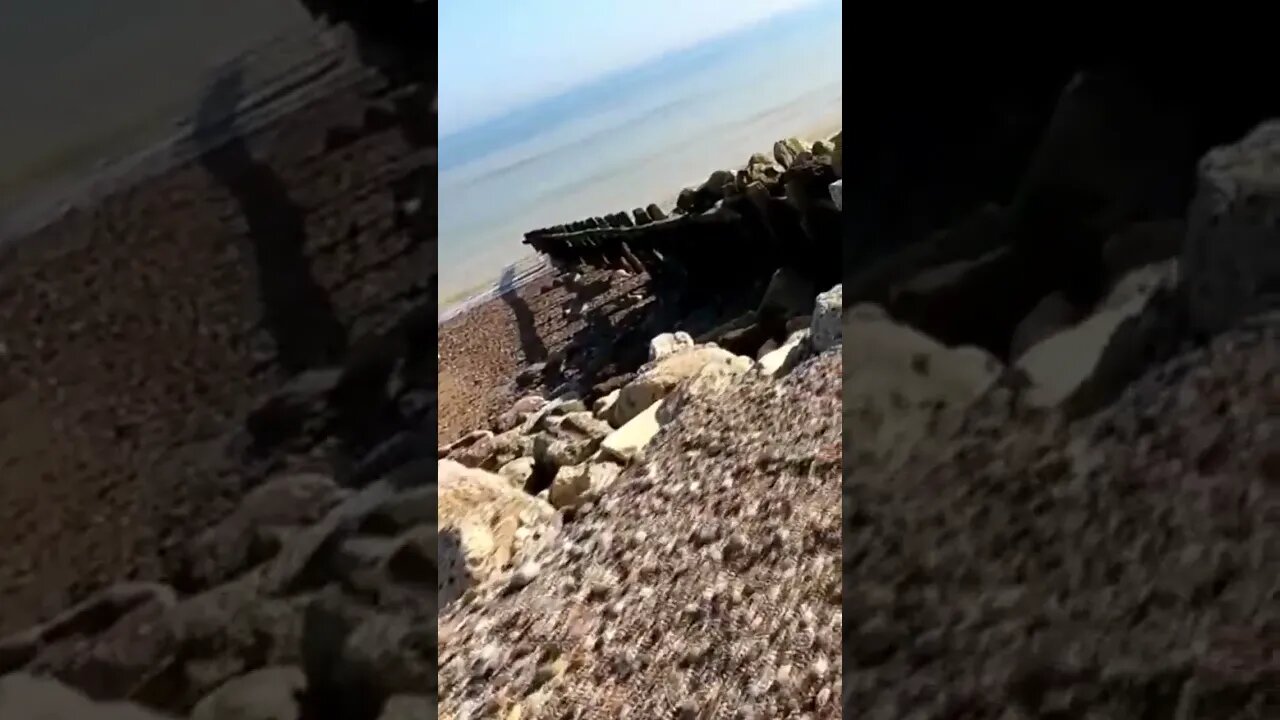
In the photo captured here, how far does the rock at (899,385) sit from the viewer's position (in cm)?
86

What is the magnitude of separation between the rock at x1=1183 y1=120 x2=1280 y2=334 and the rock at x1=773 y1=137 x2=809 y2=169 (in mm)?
1127

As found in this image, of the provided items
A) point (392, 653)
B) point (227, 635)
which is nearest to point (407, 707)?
point (392, 653)

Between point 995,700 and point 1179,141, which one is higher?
point 1179,141

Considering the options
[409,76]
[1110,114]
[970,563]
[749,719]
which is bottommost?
[749,719]

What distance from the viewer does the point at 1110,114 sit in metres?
0.80

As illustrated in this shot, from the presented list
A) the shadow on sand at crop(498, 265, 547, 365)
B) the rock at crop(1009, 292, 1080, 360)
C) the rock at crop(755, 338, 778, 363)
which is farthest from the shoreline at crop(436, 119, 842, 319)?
the rock at crop(1009, 292, 1080, 360)

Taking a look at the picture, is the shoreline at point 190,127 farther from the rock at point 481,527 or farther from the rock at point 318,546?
the rock at point 481,527

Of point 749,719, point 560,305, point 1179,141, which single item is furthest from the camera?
point 560,305

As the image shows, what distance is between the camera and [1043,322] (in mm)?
836

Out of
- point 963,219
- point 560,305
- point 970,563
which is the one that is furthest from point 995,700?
point 560,305

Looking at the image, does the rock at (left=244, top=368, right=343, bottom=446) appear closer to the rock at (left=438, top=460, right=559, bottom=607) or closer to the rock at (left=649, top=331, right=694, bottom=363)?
the rock at (left=438, top=460, right=559, bottom=607)

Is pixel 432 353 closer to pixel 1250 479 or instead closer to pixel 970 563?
pixel 970 563

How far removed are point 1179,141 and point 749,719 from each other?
73cm

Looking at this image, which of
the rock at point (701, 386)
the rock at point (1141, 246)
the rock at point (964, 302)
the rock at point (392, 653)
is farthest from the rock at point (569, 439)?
the rock at point (1141, 246)
